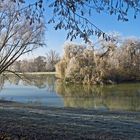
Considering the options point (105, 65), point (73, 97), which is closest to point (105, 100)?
point (73, 97)

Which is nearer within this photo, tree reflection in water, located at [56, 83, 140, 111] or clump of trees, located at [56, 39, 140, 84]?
tree reflection in water, located at [56, 83, 140, 111]

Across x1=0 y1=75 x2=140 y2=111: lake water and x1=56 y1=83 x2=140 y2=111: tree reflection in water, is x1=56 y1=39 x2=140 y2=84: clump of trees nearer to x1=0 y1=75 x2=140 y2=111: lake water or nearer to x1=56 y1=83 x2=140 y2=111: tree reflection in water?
x1=0 y1=75 x2=140 y2=111: lake water

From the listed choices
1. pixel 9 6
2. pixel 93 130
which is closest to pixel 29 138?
pixel 93 130

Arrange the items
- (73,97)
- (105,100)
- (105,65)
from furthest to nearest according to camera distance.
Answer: (105,65) → (73,97) → (105,100)

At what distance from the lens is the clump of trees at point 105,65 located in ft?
192

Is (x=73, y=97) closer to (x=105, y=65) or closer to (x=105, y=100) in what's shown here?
(x=105, y=100)

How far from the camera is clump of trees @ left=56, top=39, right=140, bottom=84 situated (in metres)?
58.4

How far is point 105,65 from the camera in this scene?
2356 inches

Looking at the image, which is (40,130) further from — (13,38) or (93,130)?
(13,38)

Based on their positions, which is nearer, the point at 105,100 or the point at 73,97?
the point at 105,100

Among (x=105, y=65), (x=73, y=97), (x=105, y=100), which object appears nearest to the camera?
(x=105, y=100)

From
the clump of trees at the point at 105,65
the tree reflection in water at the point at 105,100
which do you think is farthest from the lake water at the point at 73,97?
the clump of trees at the point at 105,65

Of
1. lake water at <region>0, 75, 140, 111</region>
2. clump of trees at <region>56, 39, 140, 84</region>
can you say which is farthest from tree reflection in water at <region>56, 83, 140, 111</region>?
clump of trees at <region>56, 39, 140, 84</region>

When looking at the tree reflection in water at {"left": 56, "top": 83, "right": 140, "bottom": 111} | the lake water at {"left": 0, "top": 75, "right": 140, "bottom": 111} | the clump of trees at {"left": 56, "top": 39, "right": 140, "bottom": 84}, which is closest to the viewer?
A: the tree reflection in water at {"left": 56, "top": 83, "right": 140, "bottom": 111}
